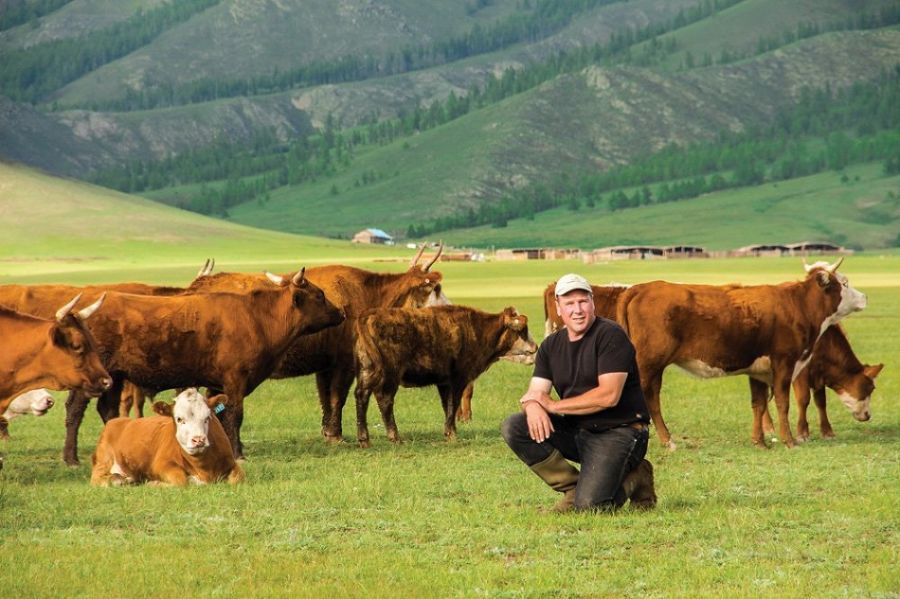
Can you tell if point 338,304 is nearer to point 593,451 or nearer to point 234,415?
point 234,415

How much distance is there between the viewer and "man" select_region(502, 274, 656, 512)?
11938 mm

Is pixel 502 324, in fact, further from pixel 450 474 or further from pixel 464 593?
pixel 464 593

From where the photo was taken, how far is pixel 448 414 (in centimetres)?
1856

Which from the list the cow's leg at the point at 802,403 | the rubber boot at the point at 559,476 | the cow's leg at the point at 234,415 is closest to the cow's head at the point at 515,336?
the cow's leg at the point at 802,403

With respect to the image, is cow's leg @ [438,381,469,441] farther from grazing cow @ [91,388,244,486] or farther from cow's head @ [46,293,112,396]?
cow's head @ [46,293,112,396]

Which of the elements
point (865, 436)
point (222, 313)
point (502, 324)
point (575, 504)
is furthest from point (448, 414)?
point (575, 504)

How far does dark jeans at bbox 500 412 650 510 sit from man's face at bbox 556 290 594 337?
88 cm

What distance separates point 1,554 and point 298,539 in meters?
2.13

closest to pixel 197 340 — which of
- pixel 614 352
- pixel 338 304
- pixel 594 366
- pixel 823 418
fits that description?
pixel 338 304

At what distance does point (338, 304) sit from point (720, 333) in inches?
207

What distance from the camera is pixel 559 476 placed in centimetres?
1241

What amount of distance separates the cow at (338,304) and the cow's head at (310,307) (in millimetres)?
783

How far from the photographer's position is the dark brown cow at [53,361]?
585 inches

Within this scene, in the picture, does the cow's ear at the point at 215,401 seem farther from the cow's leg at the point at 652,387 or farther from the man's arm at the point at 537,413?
the cow's leg at the point at 652,387
